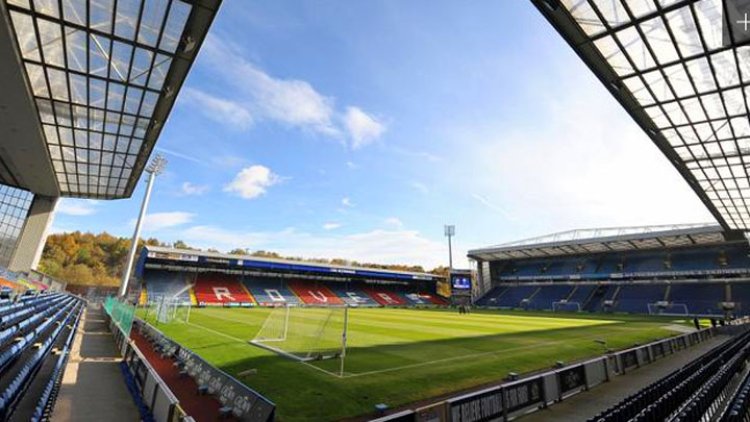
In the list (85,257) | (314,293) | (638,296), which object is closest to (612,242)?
(638,296)

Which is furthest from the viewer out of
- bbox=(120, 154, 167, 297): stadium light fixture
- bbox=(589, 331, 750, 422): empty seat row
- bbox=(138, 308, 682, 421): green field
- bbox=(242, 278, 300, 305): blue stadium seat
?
bbox=(242, 278, 300, 305): blue stadium seat

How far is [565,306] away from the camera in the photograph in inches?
2005

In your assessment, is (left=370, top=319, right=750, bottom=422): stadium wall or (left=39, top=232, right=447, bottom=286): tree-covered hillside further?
(left=39, top=232, right=447, bottom=286): tree-covered hillside

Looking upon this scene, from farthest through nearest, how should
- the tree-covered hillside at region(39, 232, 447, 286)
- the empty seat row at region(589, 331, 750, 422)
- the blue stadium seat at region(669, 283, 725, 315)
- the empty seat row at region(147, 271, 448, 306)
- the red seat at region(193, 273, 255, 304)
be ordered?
1. the tree-covered hillside at region(39, 232, 447, 286)
2. the empty seat row at region(147, 271, 448, 306)
3. the red seat at region(193, 273, 255, 304)
4. the blue stadium seat at region(669, 283, 725, 315)
5. the empty seat row at region(589, 331, 750, 422)

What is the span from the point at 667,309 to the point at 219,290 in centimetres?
5527

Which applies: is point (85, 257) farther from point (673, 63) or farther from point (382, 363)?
point (673, 63)

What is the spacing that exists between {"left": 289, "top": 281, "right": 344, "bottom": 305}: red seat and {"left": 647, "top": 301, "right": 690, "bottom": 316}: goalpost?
A: 129ft

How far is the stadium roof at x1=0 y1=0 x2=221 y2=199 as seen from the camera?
1052 cm

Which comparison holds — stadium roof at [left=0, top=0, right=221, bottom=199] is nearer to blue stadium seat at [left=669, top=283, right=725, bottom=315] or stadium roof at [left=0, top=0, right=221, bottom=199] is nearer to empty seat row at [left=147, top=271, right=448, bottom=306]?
empty seat row at [left=147, top=271, right=448, bottom=306]

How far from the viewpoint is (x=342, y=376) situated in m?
10.4

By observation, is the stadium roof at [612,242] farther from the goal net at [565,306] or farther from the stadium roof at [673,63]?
the stadium roof at [673,63]

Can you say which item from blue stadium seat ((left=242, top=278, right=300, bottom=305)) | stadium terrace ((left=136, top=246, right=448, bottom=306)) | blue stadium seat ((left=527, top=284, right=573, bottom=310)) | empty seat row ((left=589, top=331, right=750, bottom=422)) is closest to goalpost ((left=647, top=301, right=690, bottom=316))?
blue stadium seat ((left=527, top=284, right=573, bottom=310))

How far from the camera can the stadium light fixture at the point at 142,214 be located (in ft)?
118

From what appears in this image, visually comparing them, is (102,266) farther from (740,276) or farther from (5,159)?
(740,276)
